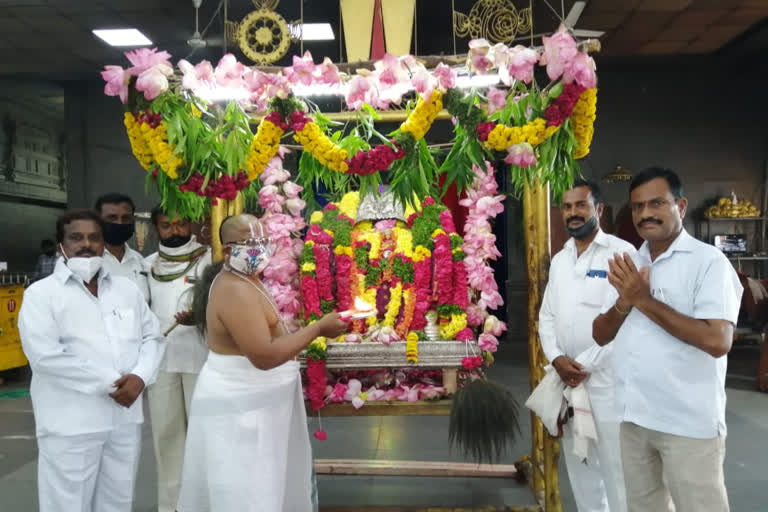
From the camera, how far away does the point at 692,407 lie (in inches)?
84.8

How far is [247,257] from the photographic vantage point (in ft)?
8.54

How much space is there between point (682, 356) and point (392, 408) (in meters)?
2.03

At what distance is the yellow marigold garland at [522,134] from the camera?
3154 millimetres

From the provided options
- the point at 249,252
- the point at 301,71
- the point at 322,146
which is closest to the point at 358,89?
the point at 301,71

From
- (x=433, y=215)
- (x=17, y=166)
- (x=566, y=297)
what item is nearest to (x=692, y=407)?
(x=566, y=297)

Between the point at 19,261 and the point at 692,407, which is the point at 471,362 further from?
the point at 19,261

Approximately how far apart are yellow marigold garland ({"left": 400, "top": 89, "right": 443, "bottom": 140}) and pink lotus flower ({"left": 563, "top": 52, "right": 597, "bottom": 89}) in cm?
70

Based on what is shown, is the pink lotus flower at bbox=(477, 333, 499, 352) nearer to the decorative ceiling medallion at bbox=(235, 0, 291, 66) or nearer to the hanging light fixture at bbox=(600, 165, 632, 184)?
the decorative ceiling medallion at bbox=(235, 0, 291, 66)

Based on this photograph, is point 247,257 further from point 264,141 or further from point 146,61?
point 146,61

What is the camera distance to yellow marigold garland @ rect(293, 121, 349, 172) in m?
3.46

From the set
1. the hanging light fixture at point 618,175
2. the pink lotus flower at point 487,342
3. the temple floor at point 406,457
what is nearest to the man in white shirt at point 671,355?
the pink lotus flower at point 487,342

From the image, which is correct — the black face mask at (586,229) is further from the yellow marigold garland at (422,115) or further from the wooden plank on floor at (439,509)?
the wooden plank on floor at (439,509)

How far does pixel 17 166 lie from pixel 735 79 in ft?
48.7

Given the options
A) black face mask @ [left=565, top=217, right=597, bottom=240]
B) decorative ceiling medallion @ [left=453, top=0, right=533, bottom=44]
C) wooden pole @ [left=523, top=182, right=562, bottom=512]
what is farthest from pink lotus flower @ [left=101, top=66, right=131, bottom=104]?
black face mask @ [left=565, top=217, right=597, bottom=240]
